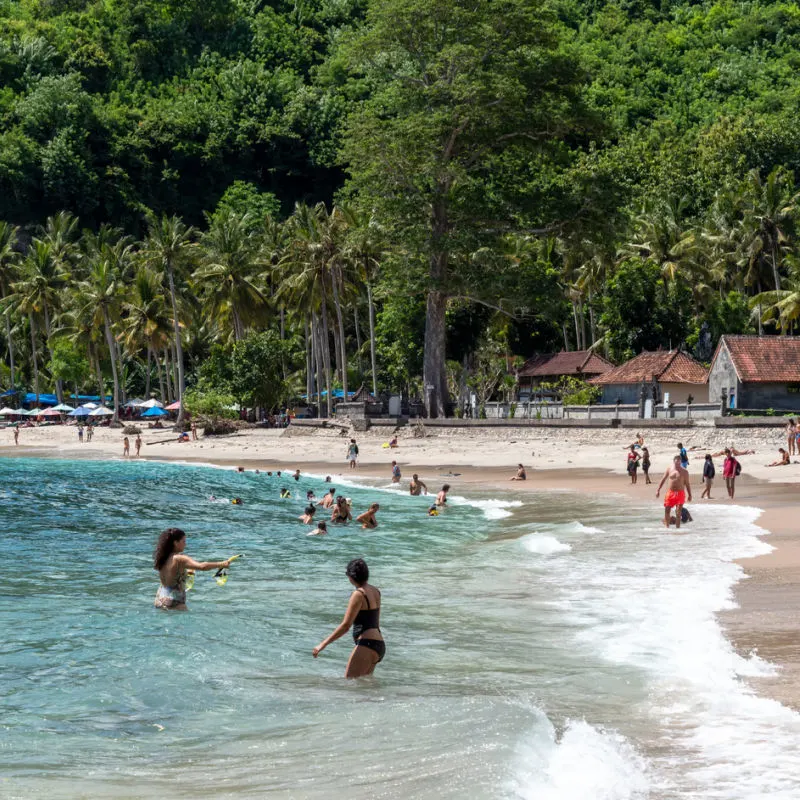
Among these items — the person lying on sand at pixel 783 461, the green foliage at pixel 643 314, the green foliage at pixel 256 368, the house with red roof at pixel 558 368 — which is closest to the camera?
the person lying on sand at pixel 783 461

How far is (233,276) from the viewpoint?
223 feet

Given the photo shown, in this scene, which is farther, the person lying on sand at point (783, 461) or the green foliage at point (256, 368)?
the green foliage at point (256, 368)

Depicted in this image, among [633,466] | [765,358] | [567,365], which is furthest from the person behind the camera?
[567,365]

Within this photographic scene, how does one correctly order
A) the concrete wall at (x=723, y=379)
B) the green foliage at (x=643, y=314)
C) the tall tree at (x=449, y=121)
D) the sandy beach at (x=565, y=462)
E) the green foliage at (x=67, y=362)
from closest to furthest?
the sandy beach at (x=565, y=462) < the concrete wall at (x=723, y=379) < the tall tree at (x=449, y=121) < the green foliage at (x=643, y=314) < the green foliage at (x=67, y=362)

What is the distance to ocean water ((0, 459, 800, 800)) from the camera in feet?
24.9

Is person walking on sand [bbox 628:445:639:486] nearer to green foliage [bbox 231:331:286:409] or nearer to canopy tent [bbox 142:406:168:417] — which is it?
green foliage [bbox 231:331:286:409]

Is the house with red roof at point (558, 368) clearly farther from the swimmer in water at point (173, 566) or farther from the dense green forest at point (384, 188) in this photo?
the swimmer in water at point (173, 566)

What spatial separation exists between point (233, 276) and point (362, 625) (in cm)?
5953

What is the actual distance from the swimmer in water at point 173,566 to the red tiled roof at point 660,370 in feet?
131

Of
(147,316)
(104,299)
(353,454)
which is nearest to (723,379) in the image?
(353,454)

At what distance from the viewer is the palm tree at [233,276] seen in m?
67.9

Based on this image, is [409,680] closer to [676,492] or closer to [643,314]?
[676,492]

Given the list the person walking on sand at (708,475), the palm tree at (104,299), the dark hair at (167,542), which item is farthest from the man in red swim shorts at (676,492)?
the palm tree at (104,299)

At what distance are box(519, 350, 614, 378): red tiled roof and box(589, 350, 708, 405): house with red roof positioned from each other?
5.23m
